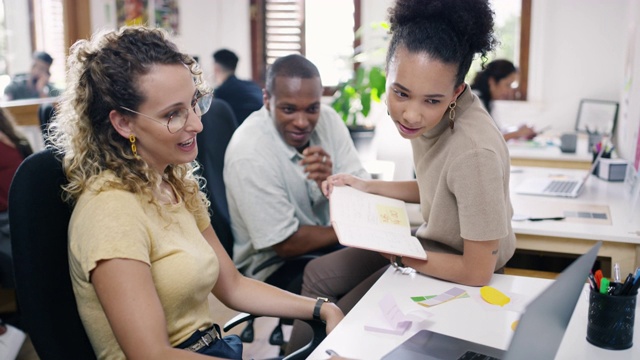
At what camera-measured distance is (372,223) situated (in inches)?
62.1

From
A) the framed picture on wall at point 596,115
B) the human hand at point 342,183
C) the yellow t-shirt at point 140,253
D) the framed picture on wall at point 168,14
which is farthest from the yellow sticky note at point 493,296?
the framed picture on wall at point 168,14

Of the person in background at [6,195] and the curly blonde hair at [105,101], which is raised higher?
the curly blonde hair at [105,101]

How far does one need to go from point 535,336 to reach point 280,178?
1.45 metres

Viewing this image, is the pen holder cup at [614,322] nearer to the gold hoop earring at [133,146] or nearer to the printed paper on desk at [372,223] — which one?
the printed paper on desk at [372,223]

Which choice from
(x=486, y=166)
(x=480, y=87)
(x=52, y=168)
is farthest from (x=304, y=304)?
(x=480, y=87)

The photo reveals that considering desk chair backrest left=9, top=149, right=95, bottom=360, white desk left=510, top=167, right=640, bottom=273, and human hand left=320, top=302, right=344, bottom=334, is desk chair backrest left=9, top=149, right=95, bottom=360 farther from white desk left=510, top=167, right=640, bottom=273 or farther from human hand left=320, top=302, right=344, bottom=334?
white desk left=510, top=167, right=640, bottom=273

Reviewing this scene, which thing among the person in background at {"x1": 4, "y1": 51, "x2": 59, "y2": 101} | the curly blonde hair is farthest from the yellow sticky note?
the person in background at {"x1": 4, "y1": 51, "x2": 59, "y2": 101}

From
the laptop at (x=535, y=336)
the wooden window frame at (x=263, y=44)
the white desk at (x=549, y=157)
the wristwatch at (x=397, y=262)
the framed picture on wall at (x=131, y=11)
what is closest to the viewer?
the laptop at (x=535, y=336)

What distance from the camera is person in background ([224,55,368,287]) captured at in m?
2.09

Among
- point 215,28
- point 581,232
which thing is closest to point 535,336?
point 581,232

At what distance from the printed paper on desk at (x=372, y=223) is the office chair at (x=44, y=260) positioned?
572mm

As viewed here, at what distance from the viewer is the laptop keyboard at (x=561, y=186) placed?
2.55 m

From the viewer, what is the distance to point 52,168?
1.24 metres

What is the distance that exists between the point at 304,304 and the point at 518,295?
50cm
